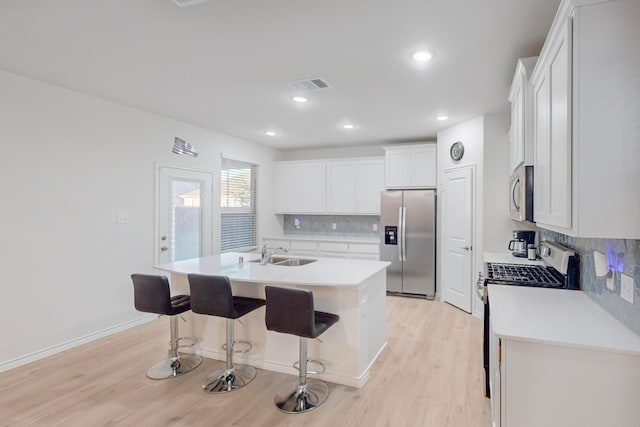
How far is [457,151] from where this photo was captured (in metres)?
4.85

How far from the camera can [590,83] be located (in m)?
1.49

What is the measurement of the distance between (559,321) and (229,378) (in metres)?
2.28

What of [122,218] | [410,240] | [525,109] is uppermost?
[525,109]

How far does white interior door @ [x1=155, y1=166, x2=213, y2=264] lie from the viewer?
4.45m

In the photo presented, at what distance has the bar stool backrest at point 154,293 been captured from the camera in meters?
2.76

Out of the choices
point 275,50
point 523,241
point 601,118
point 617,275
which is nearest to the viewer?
point 601,118

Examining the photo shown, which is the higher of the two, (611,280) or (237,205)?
Answer: (237,205)

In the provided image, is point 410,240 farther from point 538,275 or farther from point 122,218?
point 122,218

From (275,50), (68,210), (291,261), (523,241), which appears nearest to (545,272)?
(523,241)

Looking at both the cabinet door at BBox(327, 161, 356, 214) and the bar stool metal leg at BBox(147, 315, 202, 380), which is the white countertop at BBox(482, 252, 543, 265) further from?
the bar stool metal leg at BBox(147, 315, 202, 380)

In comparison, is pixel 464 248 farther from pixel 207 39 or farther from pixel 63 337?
pixel 63 337

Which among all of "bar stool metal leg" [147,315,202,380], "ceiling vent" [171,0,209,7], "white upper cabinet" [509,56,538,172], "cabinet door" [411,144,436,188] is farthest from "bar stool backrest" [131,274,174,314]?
"cabinet door" [411,144,436,188]

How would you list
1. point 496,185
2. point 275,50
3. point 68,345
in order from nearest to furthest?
point 275,50 < point 68,345 < point 496,185

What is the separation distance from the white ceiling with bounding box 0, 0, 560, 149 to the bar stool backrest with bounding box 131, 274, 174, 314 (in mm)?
1714
